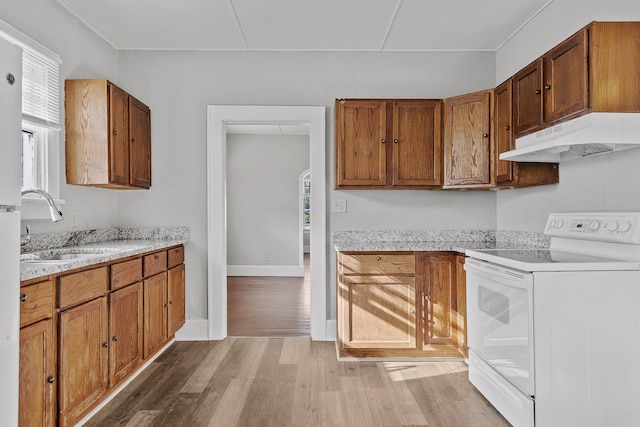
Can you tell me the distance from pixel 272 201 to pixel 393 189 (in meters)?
3.88

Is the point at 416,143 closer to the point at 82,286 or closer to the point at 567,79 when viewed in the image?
the point at 567,79

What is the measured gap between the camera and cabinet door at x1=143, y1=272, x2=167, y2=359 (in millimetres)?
2752

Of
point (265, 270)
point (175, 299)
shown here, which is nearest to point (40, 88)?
point (175, 299)

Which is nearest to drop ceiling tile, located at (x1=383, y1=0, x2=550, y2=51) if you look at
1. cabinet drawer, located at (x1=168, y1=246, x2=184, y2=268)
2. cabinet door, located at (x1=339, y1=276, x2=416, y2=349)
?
cabinet door, located at (x1=339, y1=276, x2=416, y2=349)

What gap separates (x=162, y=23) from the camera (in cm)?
301

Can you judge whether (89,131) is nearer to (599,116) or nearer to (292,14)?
(292,14)

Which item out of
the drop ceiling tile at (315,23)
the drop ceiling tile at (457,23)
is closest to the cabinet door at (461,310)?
the drop ceiling tile at (457,23)

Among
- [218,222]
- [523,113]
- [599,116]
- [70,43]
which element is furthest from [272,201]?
[599,116]

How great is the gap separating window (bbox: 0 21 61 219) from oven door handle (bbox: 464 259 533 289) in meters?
2.73

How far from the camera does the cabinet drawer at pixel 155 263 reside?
8.99 ft

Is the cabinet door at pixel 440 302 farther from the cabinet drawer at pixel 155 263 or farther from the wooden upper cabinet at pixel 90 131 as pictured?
the wooden upper cabinet at pixel 90 131

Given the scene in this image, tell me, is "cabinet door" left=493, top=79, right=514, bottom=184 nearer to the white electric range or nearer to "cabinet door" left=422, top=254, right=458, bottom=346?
"cabinet door" left=422, top=254, right=458, bottom=346

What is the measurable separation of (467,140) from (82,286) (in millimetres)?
2732

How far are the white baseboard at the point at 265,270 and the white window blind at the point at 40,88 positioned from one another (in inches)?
175
